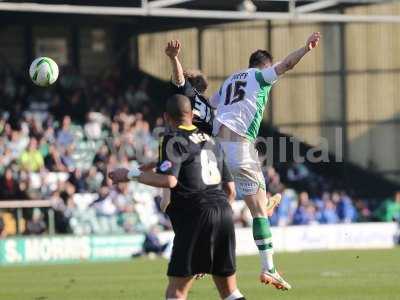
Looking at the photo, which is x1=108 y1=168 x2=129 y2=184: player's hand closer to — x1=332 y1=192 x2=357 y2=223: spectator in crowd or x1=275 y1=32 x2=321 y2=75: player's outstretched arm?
x1=275 y1=32 x2=321 y2=75: player's outstretched arm

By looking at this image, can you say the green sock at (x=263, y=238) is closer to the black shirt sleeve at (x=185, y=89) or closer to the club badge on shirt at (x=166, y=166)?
the black shirt sleeve at (x=185, y=89)

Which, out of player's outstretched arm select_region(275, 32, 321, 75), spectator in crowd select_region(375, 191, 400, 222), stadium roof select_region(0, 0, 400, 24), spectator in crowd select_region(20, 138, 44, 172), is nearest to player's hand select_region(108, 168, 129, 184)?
player's outstretched arm select_region(275, 32, 321, 75)

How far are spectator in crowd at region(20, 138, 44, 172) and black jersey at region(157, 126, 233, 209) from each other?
57.0 feet

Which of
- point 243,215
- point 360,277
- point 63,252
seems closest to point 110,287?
point 360,277

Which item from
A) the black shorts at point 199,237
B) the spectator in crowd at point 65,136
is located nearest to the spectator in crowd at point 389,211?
the spectator in crowd at point 65,136

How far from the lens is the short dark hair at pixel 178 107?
8.80 meters

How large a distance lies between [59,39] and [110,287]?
21.2 m

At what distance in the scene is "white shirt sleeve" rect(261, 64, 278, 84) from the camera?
1199cm

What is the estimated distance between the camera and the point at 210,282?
50.4 feet

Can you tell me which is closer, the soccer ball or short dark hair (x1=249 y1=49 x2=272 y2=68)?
short dark hair (x1=249 y1=49 x2=272 y2=68)

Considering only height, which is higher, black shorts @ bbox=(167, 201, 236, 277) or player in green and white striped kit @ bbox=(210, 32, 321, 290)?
player in green and white striped kit @ bbox=(210, 32, 321, 290)

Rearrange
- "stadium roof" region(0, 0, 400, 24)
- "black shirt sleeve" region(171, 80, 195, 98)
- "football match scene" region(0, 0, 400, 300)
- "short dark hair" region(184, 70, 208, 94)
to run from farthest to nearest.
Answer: "stadium roof" region(0, 0, 400, 24)
"short dark hair" region(184, 70, 208, 94)
"black shirt sleeve" region(171, 80, 195, 98)
"football match scene" region(0, 0, 400, 300)

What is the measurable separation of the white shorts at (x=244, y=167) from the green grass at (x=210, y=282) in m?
1.37

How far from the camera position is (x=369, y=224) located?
2894cm
